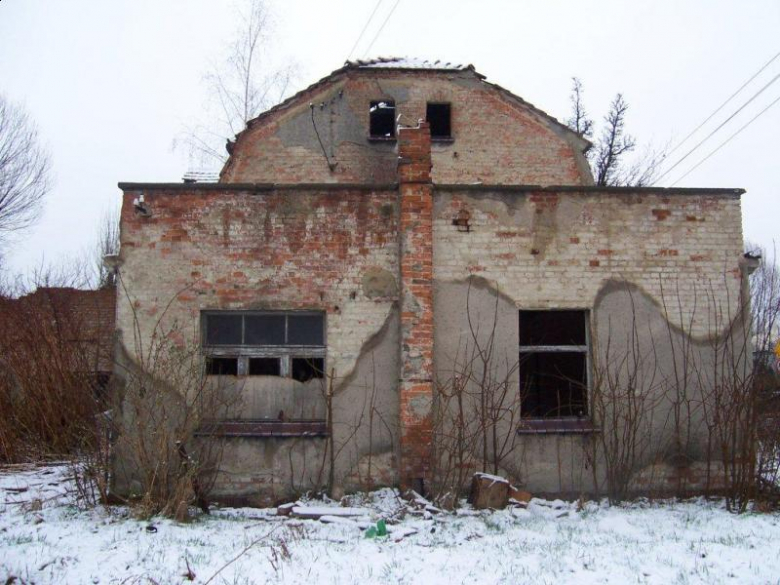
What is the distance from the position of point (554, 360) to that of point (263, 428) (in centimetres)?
465

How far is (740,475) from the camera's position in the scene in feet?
25.4

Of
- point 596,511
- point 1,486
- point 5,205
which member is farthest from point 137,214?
point 5,205

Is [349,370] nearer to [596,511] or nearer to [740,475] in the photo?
[596,511]

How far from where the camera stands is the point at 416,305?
321 inches

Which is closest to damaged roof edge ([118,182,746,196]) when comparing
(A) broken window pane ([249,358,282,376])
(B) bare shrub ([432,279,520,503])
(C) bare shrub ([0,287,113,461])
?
(B) bare shrub ([432,279,520,503])

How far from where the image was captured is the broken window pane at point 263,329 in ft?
27.3

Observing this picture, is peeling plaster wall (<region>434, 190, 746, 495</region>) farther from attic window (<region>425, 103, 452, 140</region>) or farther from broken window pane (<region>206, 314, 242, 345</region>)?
attic window (<region>425, 103, 452, 140</region>)

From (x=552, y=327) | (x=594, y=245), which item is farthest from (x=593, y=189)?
(x=552, y=327)

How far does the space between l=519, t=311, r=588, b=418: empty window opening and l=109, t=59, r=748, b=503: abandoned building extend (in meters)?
0.20

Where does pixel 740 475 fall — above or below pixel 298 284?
below

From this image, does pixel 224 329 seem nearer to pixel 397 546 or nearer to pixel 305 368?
pixel 305 368

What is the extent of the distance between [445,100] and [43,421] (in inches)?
383

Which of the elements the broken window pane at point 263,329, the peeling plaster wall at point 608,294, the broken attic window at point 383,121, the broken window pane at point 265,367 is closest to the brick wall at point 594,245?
the peeling plaster wall at point 608,294

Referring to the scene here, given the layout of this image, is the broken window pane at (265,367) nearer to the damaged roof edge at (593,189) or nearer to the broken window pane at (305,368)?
the broken window pane at (305,368)
